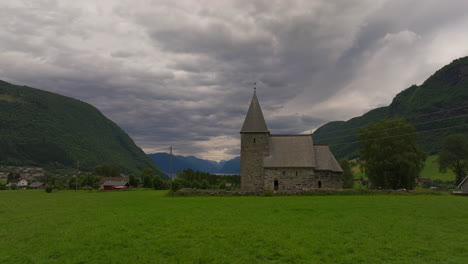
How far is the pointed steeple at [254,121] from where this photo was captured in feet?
165

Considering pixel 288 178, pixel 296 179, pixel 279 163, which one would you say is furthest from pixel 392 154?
pixel 279 163

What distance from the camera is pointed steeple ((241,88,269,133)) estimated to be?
50188 millimetres

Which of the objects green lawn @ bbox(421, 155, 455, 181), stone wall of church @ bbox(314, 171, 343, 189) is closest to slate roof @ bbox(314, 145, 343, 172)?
stone wall of church @ bbox(314, 171, 343, 189)

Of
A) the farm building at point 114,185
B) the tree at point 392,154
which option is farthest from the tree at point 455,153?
the farm building at point 114,185

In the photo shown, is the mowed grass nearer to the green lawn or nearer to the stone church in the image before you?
the stone church

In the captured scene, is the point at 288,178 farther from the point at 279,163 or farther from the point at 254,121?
the point at 254,121

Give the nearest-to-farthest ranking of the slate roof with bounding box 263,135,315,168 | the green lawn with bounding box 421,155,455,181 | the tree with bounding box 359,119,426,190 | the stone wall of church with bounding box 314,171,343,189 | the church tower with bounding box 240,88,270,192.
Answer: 1. the tree with bounding box 359,119,426,190
2. the slate roof with bounding box 263,135,315,168
3. the stone wall of church with bounding box 314,171,343,189
4. the church tower with bounding box 240,88,270,192
5. the green lawn with bounding box 421,155,455,181

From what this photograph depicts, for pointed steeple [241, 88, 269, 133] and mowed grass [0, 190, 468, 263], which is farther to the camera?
pointed steeple [241, 88, 269, 133]

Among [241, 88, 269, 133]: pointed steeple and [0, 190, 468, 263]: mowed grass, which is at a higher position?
[241, 88, 269, 133]: pointed steeple

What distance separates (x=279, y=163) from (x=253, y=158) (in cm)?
426

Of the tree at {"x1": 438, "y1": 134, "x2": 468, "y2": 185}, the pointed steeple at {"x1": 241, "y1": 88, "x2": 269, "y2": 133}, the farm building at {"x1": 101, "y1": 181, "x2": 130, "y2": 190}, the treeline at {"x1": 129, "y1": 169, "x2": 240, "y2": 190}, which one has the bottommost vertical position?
the farm building at {"x1": 101, "y1": 181, "x2": 130, "y2": 190}

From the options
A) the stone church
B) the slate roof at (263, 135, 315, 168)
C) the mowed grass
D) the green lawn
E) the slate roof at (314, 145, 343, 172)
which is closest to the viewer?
the mowed grass

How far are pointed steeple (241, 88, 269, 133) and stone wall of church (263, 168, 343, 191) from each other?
671 cm

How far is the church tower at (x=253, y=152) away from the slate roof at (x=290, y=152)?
53.4 inches
